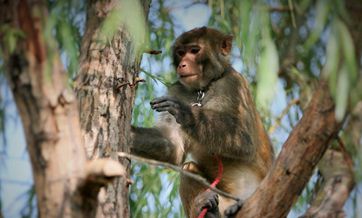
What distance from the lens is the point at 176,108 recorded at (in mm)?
5469

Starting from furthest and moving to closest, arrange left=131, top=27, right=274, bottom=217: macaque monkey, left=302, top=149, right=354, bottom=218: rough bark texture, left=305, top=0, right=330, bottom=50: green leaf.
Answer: left=131, top=27, right=274, bottom=217: macaque monkey
left=302, top=149, right=354, bottom=218: rough bark texture
left=305, top=0, right=330, bottom=50: green leaf

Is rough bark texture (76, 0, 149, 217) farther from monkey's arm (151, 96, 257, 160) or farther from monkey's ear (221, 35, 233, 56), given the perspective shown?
monkey's ear (221, 35, 233, 56)

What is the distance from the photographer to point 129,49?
470cm

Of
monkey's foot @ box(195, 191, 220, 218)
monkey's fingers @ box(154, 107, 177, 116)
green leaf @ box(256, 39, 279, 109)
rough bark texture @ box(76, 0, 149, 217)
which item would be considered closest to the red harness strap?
monkey's foot @ box(195, 191, 220, 218)

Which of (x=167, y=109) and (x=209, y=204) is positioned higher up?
(x=167, y=109)

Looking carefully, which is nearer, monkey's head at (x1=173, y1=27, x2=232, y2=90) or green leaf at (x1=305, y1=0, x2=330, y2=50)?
green leaf at (x1=305, y1=0, x2=330, y2=50)

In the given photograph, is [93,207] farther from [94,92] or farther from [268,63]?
[94,92]

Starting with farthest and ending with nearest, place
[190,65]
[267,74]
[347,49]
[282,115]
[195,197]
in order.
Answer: [282,115]
[190,65]
[195,197]
[267,74]
[347,49]

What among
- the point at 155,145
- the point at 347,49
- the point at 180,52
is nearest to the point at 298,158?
the point at 347,49

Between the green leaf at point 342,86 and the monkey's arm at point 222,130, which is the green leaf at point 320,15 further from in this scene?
the monkey's arm at point 222,130

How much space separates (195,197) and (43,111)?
10.9 ft

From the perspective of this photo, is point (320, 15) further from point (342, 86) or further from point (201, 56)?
point (201, 56)

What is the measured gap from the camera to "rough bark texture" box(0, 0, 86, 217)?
9.43ft

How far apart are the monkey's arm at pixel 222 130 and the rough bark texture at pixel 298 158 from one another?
5.19 ft
